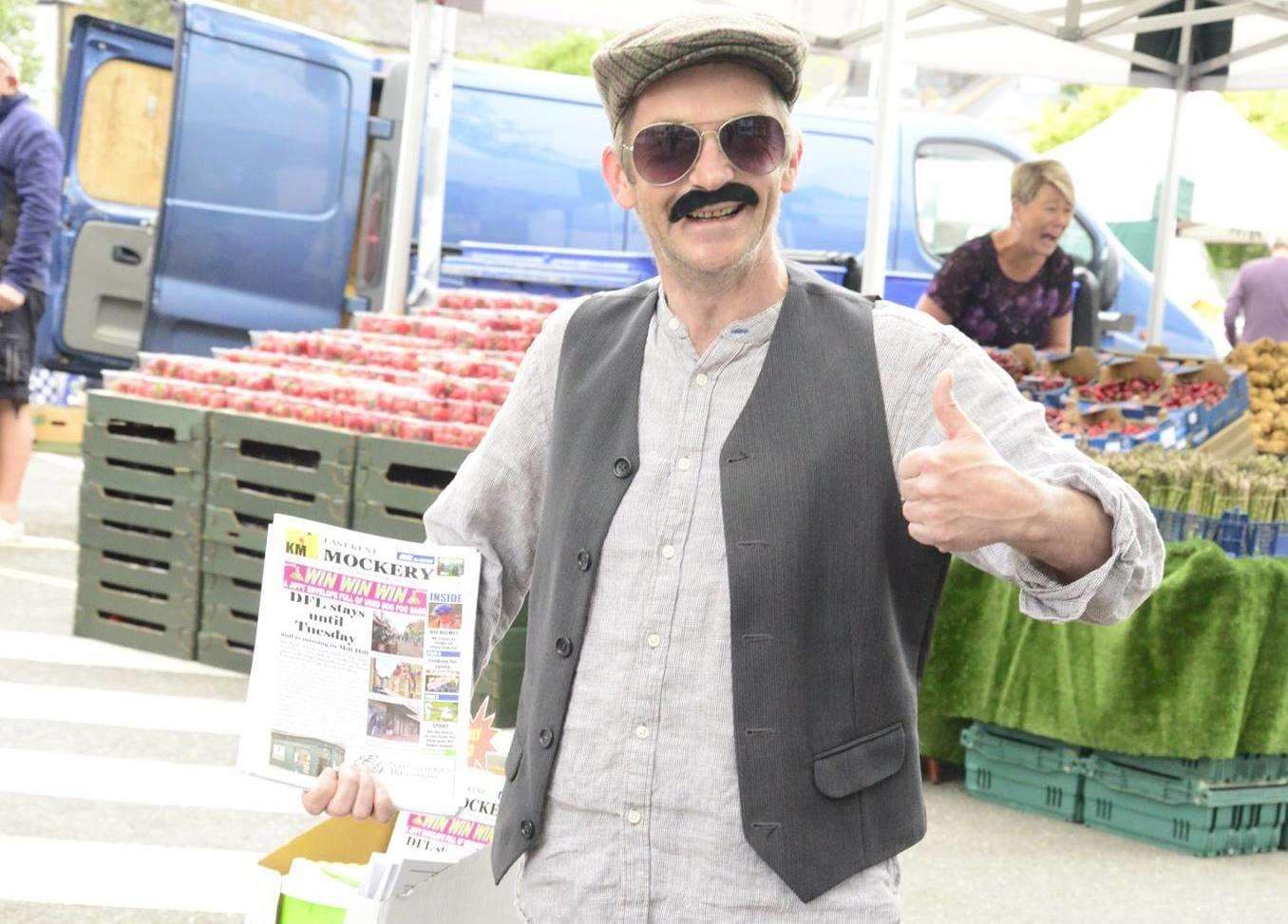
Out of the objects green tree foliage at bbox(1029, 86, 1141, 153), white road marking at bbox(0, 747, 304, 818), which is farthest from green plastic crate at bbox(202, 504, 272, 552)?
green tree foliage at bbox(1029, 86, 1141, 153)

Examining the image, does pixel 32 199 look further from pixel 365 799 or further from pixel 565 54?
pixel 565 54

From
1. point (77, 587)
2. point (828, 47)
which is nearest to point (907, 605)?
point (77, 587)

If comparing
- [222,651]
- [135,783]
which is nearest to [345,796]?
[135,783]

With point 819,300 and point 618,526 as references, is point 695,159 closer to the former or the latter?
point 819,300

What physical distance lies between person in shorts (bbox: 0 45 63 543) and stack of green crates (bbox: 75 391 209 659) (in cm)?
149

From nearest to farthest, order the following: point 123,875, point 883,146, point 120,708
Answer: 1. point 123,875
2. point 120,708
3. point 883,146

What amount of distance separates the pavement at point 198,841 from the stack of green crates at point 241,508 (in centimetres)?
32

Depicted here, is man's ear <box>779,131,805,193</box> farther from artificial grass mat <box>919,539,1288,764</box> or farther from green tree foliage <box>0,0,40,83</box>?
green tree foliage <box>0,0,40,83</box>

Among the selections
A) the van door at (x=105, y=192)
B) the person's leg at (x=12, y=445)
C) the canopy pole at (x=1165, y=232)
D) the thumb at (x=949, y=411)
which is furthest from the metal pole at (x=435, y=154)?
the thumb at (x=949, y=411)

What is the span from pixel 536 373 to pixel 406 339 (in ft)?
18.0

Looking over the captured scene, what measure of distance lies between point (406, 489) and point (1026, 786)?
2491mm

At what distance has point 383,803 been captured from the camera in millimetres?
2260

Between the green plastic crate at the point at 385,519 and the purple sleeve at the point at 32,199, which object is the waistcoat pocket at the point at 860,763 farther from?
the purple sleeve at the point at 32,199

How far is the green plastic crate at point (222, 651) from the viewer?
7.33 metres
